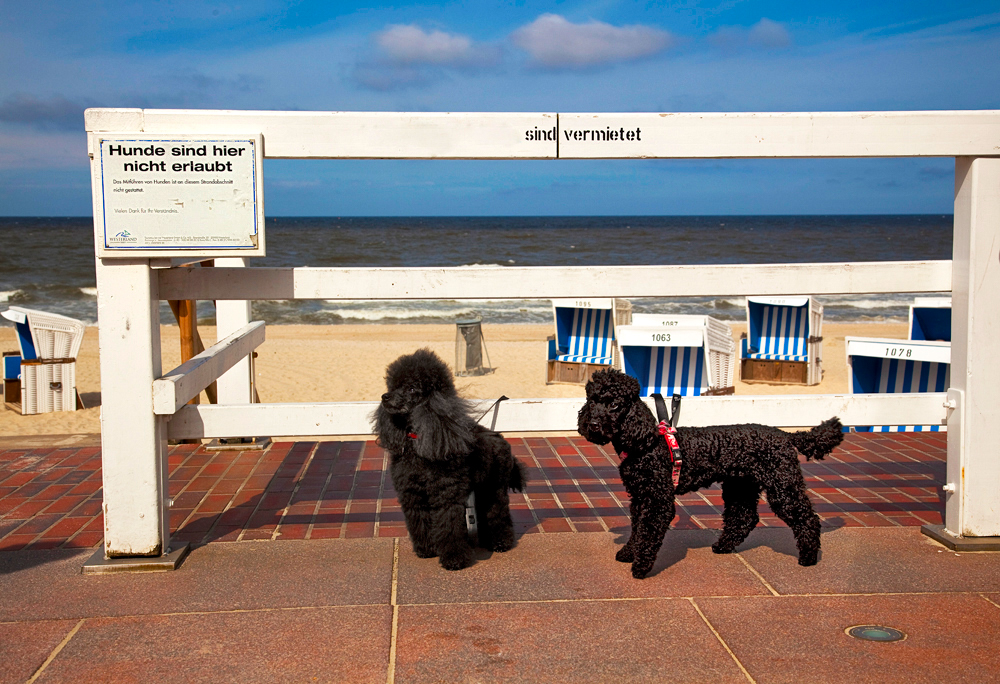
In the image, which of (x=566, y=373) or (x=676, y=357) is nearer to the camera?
(x=676, y=357)

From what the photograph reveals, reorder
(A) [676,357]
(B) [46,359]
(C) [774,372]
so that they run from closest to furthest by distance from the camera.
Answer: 1. (A) [676,357]
2. (B) [46,359]
3. (C) [774,372]

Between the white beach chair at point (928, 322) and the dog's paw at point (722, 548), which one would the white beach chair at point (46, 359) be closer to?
the dog's paw at point (722, 548)

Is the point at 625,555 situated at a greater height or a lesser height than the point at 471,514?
lesser

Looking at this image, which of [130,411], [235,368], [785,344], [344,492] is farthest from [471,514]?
[785,344]

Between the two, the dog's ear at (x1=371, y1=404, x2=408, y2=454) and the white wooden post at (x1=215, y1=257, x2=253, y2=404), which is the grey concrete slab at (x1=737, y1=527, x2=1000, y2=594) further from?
the white wooden post at (x1=215, y1=257, x2=253, y2=404)

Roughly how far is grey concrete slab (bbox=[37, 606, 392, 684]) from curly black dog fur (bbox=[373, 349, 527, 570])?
1.80 ft

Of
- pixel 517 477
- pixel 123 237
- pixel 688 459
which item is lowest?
pixel 517 477

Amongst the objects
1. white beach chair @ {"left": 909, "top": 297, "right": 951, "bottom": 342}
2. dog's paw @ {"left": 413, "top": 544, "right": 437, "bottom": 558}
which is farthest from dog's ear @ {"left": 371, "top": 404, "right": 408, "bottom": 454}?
white beach chair @ {"left": 909, "top": 297, "right": 951, "bottom": 342}

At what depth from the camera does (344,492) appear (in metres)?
5.40

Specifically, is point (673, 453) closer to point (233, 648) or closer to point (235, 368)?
point (233, 648)

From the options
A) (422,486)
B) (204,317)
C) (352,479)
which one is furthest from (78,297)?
(422,486)

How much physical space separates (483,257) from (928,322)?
42.5 metres

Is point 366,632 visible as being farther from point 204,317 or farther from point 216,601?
point 204,317

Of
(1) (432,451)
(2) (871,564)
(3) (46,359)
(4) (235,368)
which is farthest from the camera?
(3) (46,359)
